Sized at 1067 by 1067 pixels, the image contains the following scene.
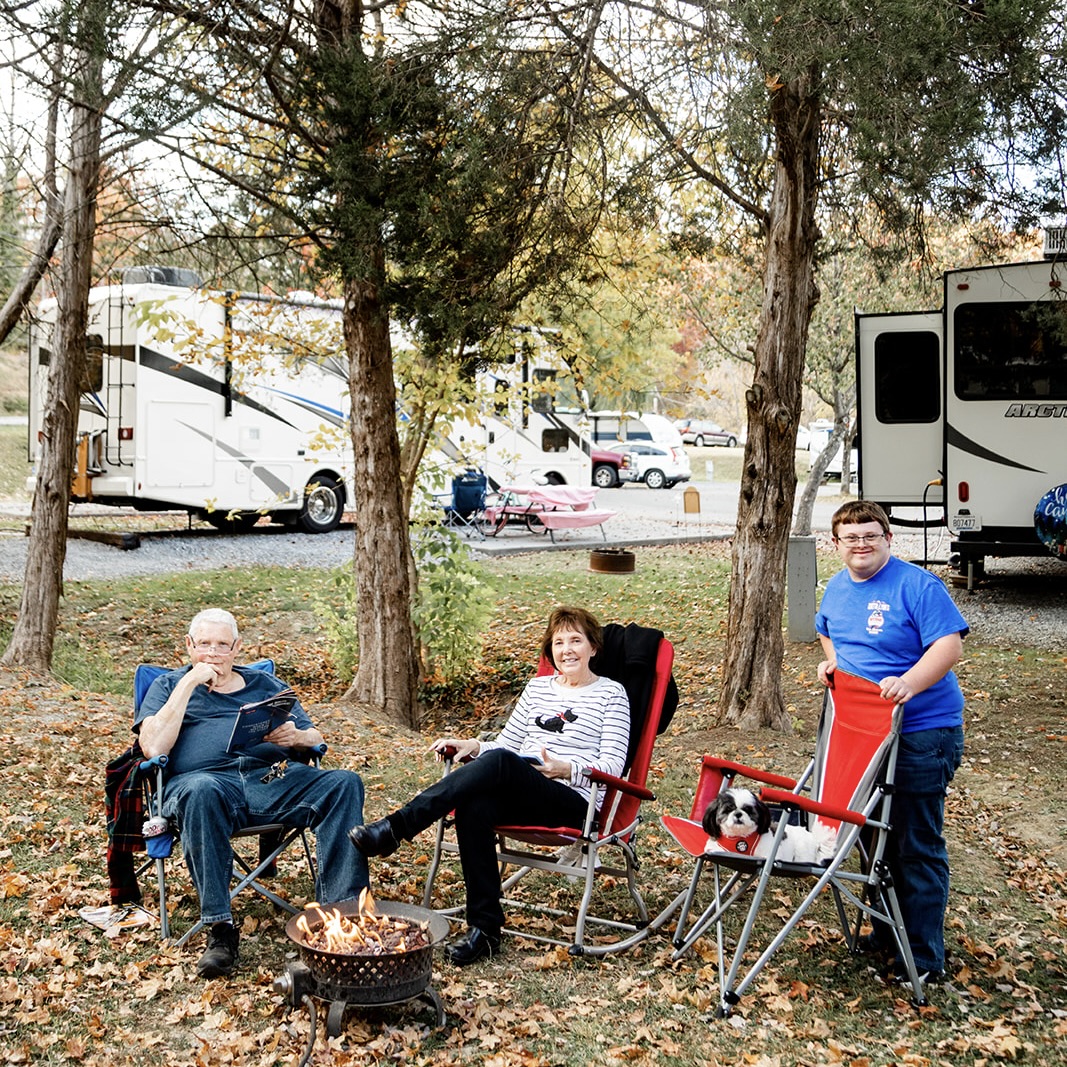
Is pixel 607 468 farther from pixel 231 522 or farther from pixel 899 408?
pixel 899 408

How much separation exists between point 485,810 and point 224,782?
82 cm

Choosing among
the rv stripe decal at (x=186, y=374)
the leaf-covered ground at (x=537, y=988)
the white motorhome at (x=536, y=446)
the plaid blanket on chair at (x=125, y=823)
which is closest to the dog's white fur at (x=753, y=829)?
the leaf-covered ground at (x=537, y=988)

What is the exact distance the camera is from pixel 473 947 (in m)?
3.94

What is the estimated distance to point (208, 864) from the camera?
12.6ft

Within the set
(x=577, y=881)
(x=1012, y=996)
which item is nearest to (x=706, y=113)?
(x=577, y=881)

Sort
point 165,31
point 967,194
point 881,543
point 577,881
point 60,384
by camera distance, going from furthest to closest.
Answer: point 60,384 < point 165,31 < point 967,194 < point 577,881 < point 881,543

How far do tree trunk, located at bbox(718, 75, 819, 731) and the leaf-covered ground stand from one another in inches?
54.6

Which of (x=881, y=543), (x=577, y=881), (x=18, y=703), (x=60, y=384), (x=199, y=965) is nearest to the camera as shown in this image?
(x=199, y=965)

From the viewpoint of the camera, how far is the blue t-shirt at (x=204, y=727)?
162 inches

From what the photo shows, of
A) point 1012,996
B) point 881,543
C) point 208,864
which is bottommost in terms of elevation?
point 1012,996

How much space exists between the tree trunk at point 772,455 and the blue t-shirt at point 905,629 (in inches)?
107

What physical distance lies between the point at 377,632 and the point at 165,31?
12.2ft

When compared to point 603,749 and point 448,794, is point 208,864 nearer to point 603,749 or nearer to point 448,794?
point 448,794

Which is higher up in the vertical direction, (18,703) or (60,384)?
(60,384)
